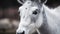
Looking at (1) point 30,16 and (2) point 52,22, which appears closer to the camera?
(1) point 30,16

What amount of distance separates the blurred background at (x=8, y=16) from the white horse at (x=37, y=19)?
3.74 m

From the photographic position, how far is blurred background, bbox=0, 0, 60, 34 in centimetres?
664

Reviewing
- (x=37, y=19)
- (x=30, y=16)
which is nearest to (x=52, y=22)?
(x=37, y=19)

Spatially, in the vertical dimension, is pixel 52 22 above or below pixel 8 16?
above

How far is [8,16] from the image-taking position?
7039 mm

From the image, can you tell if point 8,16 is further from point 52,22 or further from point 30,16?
point 30,16

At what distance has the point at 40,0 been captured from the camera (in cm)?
273

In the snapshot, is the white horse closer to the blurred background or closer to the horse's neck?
the horse's neck

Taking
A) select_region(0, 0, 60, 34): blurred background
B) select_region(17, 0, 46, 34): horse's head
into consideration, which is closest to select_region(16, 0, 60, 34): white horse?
select_region(17, 0, 46, 34): horse's head

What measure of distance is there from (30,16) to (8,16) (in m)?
4.49

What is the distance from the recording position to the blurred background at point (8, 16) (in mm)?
6641

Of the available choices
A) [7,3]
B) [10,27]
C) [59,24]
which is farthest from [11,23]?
[59,24]

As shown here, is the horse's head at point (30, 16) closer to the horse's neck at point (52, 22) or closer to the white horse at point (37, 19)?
the white horse at point (37, 19)

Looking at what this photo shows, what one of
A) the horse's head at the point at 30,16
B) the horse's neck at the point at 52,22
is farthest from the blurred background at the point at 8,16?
the horse's head at the point at 30,16
